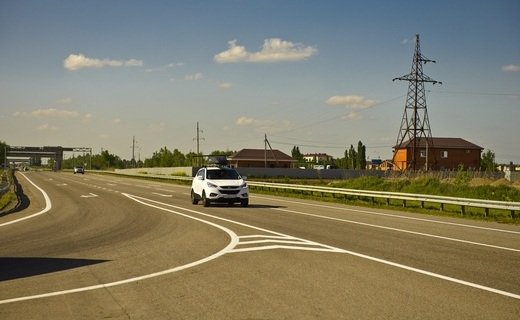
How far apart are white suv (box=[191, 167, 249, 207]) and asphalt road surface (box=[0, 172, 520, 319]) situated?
23.8 feet

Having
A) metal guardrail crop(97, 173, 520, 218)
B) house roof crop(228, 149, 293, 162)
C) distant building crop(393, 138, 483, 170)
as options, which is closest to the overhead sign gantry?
house roof crop(228, 149, 293, 162)

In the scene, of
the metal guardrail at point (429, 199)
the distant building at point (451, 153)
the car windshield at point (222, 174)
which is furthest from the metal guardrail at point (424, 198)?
the distant building at point (451, 153)

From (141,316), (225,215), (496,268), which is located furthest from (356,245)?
(225,215)

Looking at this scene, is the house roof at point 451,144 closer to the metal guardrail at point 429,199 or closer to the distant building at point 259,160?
the distant building at point 259,160

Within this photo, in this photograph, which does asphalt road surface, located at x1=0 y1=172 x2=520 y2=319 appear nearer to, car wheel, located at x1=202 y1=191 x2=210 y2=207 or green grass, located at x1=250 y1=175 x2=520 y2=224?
car wheel, located at x1=202 y1=191 x2=210 y2=207

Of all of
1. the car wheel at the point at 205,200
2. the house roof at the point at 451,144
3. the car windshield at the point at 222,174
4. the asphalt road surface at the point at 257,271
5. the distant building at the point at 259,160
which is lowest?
the asphalt road surface at the point at 257,271

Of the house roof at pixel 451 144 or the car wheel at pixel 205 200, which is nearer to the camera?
the car wheel at pixel 205 200

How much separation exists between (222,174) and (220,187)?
163cm

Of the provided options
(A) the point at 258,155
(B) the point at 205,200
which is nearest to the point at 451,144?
(A) the point at 258,155

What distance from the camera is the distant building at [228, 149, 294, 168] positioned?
391 feet

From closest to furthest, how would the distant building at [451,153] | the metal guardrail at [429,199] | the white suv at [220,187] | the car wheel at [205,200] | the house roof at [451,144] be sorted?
the metal guardrail at [429,199] < the white suv at [220,187] < the car wheel at [205,200] < the distant building at [451,153] < the house roof at [451,144]

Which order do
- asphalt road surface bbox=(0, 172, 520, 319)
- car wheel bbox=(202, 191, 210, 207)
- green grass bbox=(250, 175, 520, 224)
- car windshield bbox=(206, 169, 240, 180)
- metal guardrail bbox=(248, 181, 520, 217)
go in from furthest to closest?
green grass bbox=(250, 175, 520, 224), car windshield bbox=(206, 169, 240, 180), car wheel bbox=(202, 191, 210, 207), metal guardrail bbox=(248, 181, 520, 217), asphalt road surface bbox=(0, 172, 520, 319)

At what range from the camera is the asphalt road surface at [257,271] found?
6383 mm

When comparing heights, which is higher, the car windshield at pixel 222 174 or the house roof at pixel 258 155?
the house roof at pixel 258 155
